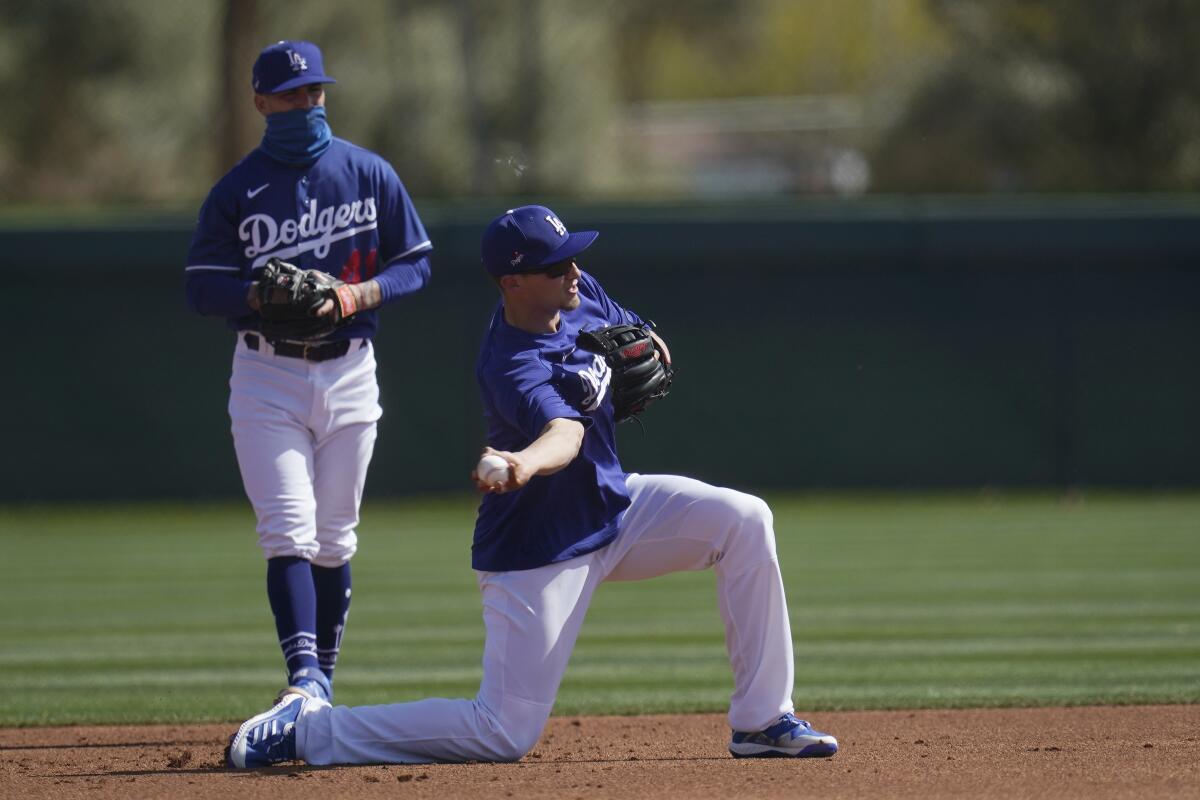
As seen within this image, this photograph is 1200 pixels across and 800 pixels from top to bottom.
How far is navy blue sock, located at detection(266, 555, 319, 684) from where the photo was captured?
4.73m

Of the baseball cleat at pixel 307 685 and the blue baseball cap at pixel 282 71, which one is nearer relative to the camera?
the baseball cleat at pixel 307 685

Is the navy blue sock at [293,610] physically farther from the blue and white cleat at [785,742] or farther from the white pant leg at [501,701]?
the blue and white cleat at [785,742]

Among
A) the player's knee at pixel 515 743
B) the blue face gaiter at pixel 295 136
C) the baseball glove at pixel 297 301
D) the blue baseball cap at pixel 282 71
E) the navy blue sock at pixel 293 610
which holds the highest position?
the blue baseball cap at pixel 282 71

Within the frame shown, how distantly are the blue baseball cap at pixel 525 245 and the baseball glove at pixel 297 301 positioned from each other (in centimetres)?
76

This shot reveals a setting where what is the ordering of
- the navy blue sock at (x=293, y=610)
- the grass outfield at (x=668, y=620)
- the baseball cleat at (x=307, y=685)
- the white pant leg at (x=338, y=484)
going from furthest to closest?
1. the grass outfield at (x=668, y=620)
2. the white pant leg at (x=338, y=484)
3. the navy blue sock at (x=293, y=610)
4. the baseball cleat at (x=307, y=685)

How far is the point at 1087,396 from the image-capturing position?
14.1m

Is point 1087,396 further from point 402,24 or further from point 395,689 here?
point 402,24

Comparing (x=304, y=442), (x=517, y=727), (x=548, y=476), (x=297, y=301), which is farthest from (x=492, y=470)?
(x=304, y=442)

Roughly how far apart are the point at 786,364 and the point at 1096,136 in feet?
37.5

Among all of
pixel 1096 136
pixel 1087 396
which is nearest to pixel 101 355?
pixel 1087 396

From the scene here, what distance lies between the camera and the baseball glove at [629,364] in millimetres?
4297

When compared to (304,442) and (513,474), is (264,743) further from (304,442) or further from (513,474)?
(513,474)

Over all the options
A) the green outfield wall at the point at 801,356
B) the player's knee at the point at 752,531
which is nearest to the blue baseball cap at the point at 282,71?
the player's knee at the point at 752,531

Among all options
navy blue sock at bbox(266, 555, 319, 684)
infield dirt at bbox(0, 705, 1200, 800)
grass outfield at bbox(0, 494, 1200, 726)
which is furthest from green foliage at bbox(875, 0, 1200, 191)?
navy blue sock at bbox(266, 555, 319, 684)
